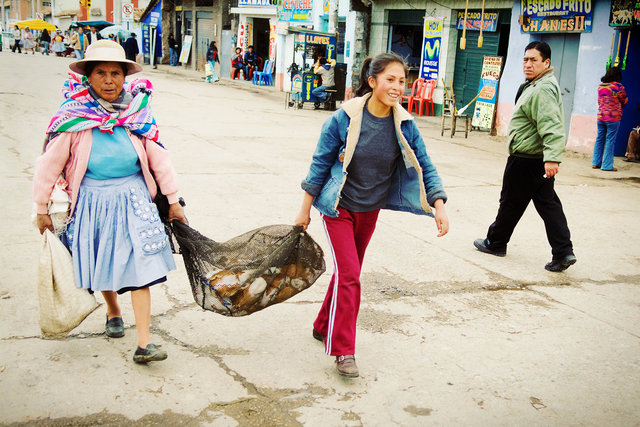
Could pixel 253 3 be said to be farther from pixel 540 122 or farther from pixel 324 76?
pixel 540 122

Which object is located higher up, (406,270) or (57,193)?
(57,193)

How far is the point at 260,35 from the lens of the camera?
99.1 feet

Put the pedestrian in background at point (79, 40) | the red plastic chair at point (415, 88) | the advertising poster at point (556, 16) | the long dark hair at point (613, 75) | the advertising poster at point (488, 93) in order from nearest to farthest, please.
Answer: the long dark hair at point (613, 75) → the advertising poster at point (556, 16) → the advertising poster at point (488, 93) → the red plastic chair at point (415, 88) → the pedestrian in background at point (79, 40)

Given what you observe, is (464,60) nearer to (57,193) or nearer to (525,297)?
(525,297)

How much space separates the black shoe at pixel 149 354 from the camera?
3.30 m

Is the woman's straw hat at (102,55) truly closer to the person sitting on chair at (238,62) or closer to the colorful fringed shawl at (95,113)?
the colorful fringed shawl at (95,113)

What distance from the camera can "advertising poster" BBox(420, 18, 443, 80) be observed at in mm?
17641

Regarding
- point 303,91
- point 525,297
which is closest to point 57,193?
point 525,297

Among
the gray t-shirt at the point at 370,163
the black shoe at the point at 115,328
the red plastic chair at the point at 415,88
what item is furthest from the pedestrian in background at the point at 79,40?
the gray t-shirt at the point at 370,163

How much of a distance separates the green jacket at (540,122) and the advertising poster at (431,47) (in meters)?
12.9

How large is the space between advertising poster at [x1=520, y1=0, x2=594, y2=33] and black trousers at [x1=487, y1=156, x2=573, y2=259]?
28.4ft

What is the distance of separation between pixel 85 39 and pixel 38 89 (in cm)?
2427

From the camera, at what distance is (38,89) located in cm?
1778

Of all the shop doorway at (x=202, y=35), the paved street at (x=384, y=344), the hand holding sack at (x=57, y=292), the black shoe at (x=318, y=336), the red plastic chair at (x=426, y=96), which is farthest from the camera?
the shop doorway at (x=202, y=35)
